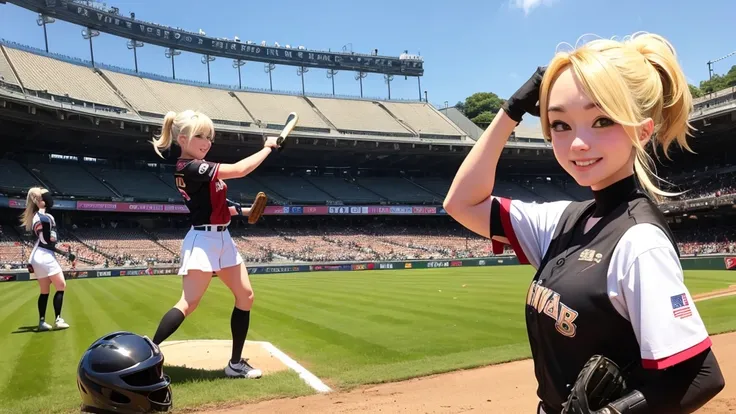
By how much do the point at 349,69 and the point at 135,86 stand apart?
899 inches

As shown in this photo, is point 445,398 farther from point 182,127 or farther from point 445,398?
point 182,127

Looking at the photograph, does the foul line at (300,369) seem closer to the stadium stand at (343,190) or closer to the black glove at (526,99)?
the black glove at (526,99)

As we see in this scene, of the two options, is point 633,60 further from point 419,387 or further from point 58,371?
point 58,371

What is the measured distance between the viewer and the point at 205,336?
28.0 ft

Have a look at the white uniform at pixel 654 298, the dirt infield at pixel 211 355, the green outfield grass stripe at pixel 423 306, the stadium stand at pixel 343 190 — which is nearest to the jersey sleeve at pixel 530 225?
the white uniform at pixel 654 298

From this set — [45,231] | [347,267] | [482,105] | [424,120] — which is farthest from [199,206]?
[482,105]

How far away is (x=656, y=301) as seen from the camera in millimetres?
1368

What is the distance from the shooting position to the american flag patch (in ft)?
4.50

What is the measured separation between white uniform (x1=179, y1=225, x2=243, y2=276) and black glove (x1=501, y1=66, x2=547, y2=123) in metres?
3.82

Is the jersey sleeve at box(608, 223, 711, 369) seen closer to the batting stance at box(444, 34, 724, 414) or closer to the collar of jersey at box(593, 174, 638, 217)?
the batting stance at box(444, 34, 724, 414)

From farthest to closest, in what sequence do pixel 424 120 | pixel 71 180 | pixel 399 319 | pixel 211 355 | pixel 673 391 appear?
pixel 424 120 → pixel 71 180 → pixel 399 319 → pixel 211 355 → pixel 673 391

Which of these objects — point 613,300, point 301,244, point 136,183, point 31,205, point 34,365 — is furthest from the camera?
point 136,183

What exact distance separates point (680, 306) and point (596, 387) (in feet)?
1.04

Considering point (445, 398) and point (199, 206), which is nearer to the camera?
point (445, 398)
